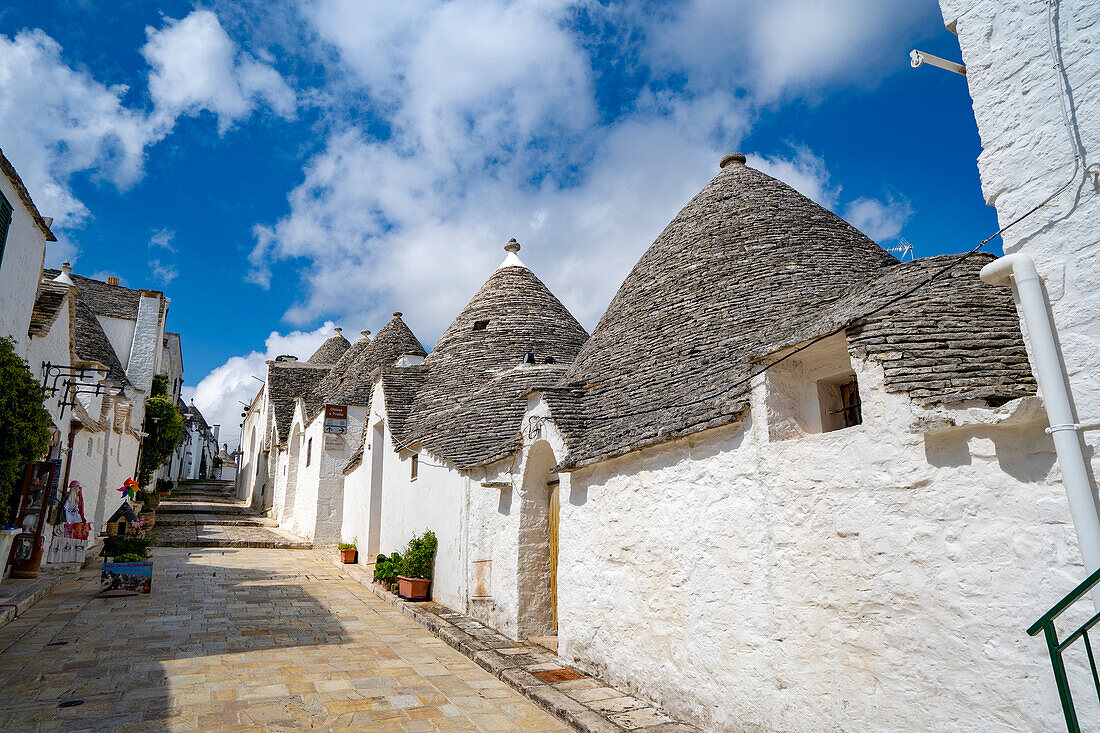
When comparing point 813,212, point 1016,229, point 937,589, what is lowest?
point 937,589

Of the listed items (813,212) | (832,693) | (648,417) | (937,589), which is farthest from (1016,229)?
(813,212)

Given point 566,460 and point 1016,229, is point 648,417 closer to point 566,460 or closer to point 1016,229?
point 566,460

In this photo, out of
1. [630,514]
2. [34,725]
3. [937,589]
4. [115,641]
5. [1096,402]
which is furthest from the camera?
[115,641]

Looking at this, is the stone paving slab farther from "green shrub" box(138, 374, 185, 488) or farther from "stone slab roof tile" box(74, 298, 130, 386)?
"green shrub" box(138, 374, 185, 488)

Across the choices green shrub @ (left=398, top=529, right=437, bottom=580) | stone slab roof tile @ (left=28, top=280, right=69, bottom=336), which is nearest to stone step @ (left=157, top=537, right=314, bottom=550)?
green shrub @ (left=398, top=529, right=437, bottom=580)

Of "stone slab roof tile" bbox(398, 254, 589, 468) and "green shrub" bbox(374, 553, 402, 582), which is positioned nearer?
"stone slab roof tile" bbox(398, 254, 589, 468)

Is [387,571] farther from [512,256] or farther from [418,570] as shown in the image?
[512,256]

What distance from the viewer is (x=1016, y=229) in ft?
12.0

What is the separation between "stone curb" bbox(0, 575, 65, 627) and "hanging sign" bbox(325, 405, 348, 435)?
8.10 meters

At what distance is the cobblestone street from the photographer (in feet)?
18.4

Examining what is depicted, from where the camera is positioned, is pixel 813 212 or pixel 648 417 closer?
pixel 648 417

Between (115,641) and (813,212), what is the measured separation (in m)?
10.8

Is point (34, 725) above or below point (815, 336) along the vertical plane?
below

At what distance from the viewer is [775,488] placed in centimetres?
469
